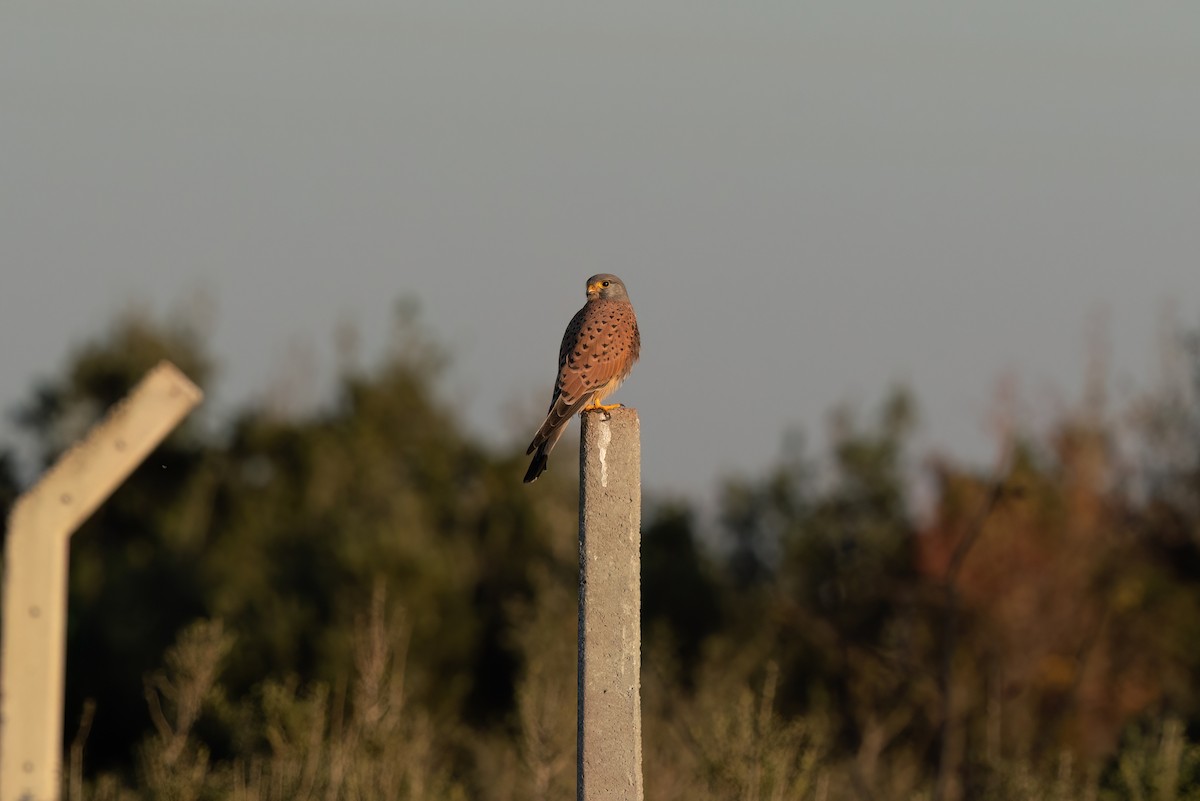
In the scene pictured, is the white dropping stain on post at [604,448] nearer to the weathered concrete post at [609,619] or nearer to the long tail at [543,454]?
the weathered concrete post at [609,619]

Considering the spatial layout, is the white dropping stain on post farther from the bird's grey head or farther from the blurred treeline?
the blurred treeline

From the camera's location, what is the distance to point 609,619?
15.4 ft

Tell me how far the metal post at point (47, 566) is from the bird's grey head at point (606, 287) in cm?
491

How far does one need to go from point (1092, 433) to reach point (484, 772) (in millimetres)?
15049

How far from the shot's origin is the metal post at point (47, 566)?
3.46m

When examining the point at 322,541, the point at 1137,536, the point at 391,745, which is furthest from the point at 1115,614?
the point at 391,745

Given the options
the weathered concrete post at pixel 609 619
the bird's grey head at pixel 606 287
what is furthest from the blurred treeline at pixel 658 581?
the weathered concrete post at pixel 609 619

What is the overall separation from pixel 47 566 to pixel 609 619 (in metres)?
1.56

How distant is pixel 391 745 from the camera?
31.8 feet

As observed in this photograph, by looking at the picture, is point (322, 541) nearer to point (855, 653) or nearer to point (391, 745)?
point (855, 653)

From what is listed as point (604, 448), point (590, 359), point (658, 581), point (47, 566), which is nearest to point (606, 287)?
point (590, 359)

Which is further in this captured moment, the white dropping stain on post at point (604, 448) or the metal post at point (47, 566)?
the white dropping stain on post at point (604, 448)

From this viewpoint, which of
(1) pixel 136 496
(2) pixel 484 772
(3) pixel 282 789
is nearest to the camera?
(3) pixel 282 789

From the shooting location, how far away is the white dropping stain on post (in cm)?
478
